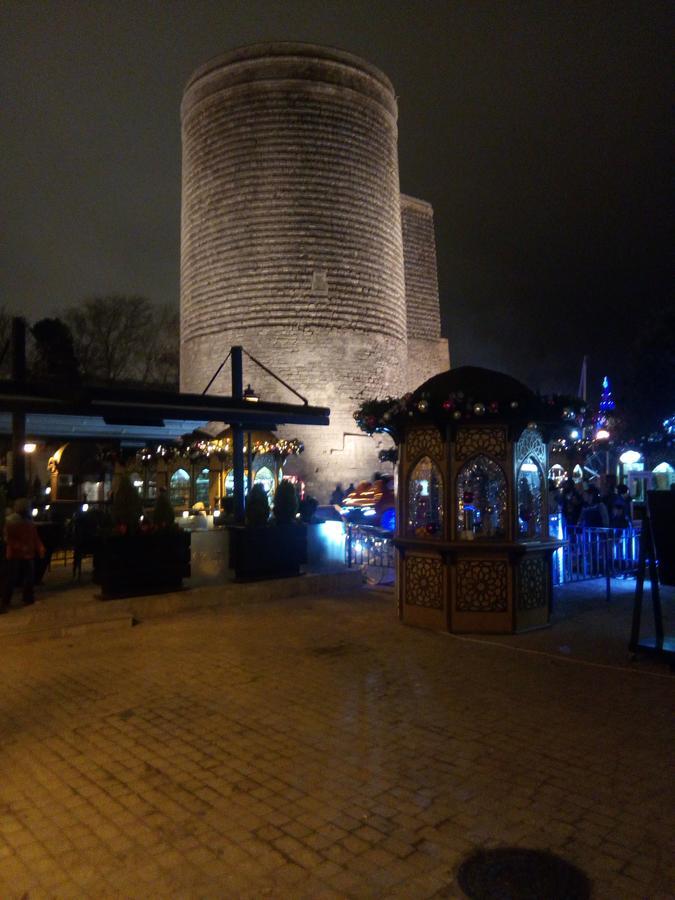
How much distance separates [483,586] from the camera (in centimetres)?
812

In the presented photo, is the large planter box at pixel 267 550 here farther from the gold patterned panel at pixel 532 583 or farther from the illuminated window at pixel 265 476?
the illuminated window at pixel 265 476

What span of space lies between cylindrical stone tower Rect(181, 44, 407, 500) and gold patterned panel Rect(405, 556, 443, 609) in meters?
19.7

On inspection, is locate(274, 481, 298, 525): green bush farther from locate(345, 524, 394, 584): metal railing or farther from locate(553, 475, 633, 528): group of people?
locate(553, 475, 633, 528): group of people

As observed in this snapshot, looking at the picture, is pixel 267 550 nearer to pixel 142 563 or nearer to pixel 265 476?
pixel 142 563

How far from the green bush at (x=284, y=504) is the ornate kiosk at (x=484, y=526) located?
9.93 feet

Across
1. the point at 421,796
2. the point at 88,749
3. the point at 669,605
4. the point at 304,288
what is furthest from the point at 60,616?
the point at 304,288

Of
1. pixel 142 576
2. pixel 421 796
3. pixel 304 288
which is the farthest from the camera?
pixel 304 288

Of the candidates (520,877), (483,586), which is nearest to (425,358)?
(483,586)

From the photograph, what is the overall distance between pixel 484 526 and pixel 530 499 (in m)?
0.67

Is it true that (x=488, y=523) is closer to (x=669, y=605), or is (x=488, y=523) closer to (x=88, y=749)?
(x=669, y=605)

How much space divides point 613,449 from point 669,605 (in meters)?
22.2

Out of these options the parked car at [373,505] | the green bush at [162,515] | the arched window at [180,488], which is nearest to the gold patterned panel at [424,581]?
the green bush at [162,515]

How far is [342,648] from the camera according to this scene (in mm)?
7488

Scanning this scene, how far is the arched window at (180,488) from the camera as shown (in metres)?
22.9
